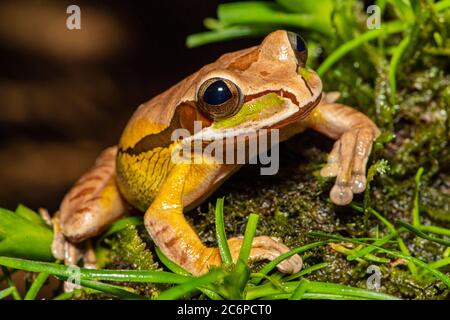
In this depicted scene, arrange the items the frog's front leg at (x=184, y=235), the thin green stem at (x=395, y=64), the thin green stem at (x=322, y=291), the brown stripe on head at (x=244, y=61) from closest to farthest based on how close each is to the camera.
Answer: the thin green stem at (x=322, y=291) → the frog's front leg at (x=184, y=235) → the brown stripe on head at (x=244, y=61) → the thin green stem at (x=395, y=64)

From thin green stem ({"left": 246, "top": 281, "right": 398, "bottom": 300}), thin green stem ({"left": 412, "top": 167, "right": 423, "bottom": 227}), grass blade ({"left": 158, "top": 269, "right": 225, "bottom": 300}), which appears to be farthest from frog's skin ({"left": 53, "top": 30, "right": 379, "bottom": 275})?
grass blade ({"left": 158, "top": 269, "right": 225, "bottom": 300})

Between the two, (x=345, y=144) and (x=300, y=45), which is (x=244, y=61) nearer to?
(x=300, y=45)

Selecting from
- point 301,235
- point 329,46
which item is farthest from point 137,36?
point 301,235

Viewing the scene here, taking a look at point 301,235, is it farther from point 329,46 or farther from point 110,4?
point 110,4

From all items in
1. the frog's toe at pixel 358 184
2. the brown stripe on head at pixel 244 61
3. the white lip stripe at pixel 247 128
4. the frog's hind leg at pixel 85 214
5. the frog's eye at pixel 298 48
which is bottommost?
the frog's hind leg at pixel 85 214

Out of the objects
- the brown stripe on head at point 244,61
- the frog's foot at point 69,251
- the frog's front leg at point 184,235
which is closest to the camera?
the frog's front leg at point 184,235

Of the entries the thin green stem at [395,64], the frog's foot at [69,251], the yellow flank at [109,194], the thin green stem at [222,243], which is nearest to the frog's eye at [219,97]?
the thin green stem at [222,243]

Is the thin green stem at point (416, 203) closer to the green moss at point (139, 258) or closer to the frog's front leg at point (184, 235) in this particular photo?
the frog's front leg at point (184, 235)
